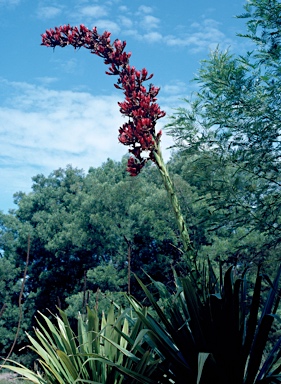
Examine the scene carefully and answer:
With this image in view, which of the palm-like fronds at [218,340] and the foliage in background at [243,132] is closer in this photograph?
the palm-like fronds at [218,340]

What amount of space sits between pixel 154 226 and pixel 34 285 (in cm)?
1189

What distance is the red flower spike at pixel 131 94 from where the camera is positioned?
154 inches

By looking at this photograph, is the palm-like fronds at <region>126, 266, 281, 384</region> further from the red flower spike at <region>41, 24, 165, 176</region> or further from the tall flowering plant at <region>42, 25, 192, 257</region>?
the red flower spike at <region>41, 24, 165, 176</region>

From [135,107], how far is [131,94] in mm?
171

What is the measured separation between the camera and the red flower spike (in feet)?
12.8

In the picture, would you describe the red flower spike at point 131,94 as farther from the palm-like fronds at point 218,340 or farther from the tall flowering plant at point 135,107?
the palm-like fronds at point 218,340

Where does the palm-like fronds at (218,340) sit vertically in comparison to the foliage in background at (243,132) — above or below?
below

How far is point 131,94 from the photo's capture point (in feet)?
13.7

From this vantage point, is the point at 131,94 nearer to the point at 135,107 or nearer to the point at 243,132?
the point at 135,107

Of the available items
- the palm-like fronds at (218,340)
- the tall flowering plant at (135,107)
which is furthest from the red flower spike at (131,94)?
the palm-like fronds at (218,340)

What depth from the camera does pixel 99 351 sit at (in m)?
3.90

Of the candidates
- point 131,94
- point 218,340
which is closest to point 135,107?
point 131,94

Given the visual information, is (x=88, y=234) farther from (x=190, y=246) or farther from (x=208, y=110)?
(x=190, y=246)

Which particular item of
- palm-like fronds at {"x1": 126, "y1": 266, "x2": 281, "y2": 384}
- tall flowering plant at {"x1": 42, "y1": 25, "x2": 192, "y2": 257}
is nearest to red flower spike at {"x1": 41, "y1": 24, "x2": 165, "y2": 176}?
tall flowering plant at {"x1": 42, "y1": 25, "x2": 192, "y2": 257}
